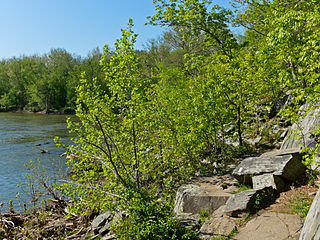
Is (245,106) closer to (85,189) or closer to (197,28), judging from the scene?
(197,28)

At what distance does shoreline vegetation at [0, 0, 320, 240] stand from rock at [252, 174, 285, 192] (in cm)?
102

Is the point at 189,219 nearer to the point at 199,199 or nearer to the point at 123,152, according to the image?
the point at 199,199

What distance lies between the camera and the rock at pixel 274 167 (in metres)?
7.39

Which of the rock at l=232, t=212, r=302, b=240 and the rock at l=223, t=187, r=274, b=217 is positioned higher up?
the rock at l=223, t=187, r=274, b=217

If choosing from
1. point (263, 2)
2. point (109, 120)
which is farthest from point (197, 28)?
point (109, 120)

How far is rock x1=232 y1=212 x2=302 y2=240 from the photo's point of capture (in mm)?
5557

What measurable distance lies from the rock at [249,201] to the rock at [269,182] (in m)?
0.17

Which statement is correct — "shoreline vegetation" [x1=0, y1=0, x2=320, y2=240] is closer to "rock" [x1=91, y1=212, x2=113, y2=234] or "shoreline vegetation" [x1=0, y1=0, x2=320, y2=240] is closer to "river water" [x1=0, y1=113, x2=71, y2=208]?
"rock" [x1=91, y1=212, x2=113, y2=234]

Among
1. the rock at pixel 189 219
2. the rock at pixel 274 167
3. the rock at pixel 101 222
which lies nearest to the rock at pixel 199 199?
the rock at pixel 189 219

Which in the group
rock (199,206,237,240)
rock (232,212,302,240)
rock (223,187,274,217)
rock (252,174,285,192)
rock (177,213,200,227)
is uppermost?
rock (252,174,285,192)

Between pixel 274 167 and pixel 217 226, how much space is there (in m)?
2.26

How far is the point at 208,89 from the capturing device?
1030cm

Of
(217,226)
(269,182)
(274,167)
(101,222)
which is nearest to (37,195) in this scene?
(101,222)

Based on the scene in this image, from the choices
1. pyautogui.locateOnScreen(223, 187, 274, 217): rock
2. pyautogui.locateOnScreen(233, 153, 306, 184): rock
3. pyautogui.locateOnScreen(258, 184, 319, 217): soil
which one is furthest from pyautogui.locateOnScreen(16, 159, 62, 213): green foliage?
pyautogui.locateOnScreen(258, 184, 319, 217): soil
